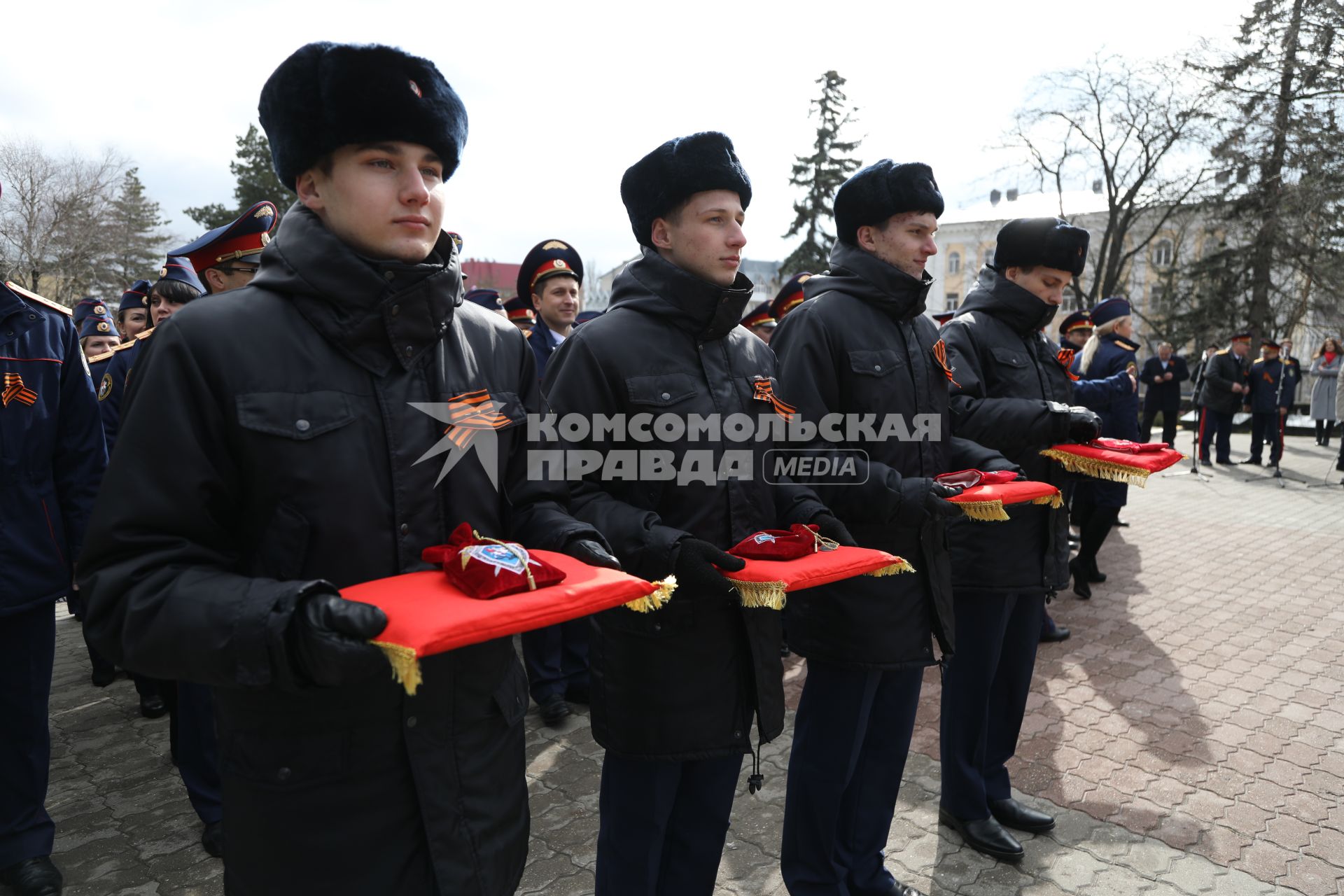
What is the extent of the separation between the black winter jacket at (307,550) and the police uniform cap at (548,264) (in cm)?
408

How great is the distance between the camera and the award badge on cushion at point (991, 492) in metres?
2.87

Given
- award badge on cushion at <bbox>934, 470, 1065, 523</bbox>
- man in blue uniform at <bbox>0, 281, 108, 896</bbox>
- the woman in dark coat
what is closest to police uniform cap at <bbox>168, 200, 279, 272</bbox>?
man in blue uniform at <bbox>0, 281, 108, 896</bbox>

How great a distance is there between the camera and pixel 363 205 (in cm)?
169

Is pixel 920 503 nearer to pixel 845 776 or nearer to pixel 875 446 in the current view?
pixel 875 446

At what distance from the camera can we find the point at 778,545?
2332 mm

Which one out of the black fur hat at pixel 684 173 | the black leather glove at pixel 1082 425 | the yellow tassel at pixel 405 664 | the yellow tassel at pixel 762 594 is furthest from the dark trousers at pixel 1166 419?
the yellow tassel at pixel 405 664

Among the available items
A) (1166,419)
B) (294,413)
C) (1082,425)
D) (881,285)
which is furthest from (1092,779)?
(1166,419)

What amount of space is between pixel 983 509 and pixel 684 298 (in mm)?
1341

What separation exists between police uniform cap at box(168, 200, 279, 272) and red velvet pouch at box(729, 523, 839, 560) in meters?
2.47

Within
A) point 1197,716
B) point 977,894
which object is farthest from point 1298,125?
point 977,894

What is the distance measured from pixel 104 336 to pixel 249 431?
7.44 meters

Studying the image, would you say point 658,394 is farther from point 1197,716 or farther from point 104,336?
point 104,336

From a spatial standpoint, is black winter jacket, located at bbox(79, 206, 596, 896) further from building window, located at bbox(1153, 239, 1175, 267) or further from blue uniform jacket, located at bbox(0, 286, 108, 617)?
building window, located at bbox(1153, 239, 1175, 267)

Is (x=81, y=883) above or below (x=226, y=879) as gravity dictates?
below
